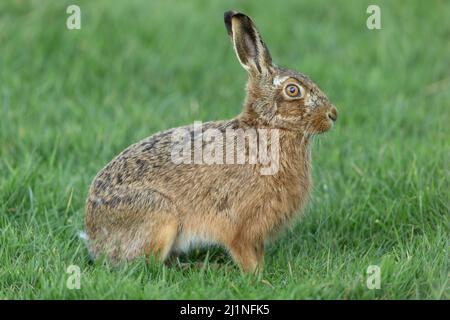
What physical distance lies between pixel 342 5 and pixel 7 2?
402 cm

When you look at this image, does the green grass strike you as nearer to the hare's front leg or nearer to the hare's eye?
the hare's front leg

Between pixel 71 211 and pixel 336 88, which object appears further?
pixel 336 88

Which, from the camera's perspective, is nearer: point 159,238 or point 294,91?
point 159,238

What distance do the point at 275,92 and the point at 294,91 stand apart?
5.3 inches

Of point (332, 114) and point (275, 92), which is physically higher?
point (275, 92)

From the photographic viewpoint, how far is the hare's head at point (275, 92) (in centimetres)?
582

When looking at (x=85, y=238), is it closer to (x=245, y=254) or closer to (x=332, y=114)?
(x=245, y=254)

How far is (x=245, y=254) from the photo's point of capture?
18.8 feet

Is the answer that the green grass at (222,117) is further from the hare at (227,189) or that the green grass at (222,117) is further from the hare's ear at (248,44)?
the hare's ear at (248,44)

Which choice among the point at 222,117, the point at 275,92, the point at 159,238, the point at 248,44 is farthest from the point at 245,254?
the point at 222,117

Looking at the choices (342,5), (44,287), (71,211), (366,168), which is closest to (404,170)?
(366,168)

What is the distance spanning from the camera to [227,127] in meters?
6.02
